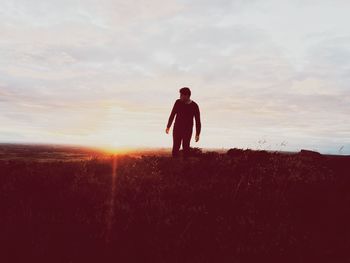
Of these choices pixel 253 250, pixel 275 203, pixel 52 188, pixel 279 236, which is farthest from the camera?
pixel 52 188

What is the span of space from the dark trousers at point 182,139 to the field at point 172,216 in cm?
343

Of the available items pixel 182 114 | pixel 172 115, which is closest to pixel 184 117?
pixel 182 114

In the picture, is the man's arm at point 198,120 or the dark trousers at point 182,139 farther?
the man's arm at point 198,120

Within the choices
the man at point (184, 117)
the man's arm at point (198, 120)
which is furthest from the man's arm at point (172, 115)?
the man's arm at point (198, 120)

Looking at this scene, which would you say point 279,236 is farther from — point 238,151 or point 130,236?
point 238,151

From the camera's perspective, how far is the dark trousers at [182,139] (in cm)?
1388

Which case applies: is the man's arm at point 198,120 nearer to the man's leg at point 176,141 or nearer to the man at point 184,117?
the man at point 184,117

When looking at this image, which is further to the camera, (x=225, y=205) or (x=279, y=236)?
(x=225, y=205)

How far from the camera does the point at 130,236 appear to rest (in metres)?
6.05

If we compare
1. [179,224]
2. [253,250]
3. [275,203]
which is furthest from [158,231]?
[275,203]

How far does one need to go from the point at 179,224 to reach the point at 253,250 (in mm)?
1303

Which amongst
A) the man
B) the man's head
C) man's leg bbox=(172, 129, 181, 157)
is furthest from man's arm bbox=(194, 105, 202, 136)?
man's leg bbox=(172, 129, 181, 157)

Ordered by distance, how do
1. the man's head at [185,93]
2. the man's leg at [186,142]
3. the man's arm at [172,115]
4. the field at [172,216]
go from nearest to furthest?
the field at [172,216] < the man's head at [185,93] < the man's arm at [172,115] < the man's leg at [186,142]

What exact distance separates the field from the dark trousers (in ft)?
11.3
